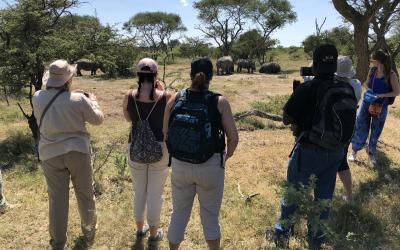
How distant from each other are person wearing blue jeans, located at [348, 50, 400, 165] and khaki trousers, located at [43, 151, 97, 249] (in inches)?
156

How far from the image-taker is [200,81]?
3205 millimetres

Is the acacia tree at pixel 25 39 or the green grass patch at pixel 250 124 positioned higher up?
the acacia tree at pixel 25 39

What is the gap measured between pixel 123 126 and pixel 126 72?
1368 cm

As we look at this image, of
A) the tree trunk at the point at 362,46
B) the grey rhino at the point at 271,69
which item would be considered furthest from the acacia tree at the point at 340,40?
the tree trunk at the point at 362,46

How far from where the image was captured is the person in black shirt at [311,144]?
3.48 meters

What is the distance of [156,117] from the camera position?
3.84 meters

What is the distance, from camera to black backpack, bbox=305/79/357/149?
330 centimetres

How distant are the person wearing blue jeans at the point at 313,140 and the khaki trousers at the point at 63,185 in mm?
1751

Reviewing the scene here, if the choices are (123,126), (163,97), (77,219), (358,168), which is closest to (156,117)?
(163,97)

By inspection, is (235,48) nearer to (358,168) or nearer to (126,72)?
(126,72)

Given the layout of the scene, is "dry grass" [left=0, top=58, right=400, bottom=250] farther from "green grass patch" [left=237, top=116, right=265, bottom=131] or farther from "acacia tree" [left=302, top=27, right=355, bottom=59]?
"acacia tree" [left=302, top=27, right=355, bottom=59]

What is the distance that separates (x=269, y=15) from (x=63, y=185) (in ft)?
127

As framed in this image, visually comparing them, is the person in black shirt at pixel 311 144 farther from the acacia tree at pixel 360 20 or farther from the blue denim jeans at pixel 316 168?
the acacia tree at pixel 360 20

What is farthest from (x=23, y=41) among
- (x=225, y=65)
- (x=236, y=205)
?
(x=225, y=65)
